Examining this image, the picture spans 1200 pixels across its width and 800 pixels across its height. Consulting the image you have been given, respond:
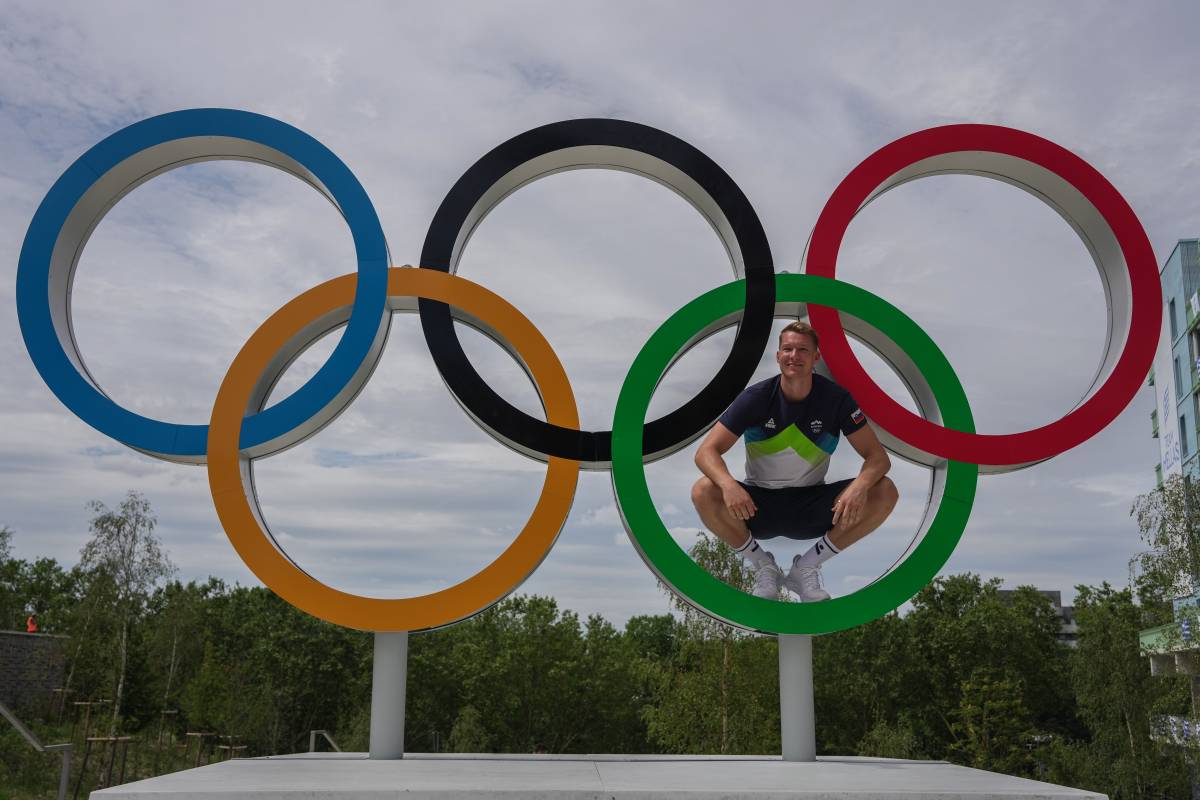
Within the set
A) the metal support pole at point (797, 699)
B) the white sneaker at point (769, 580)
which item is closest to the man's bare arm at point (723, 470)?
the white sneaker at point (769, 580)

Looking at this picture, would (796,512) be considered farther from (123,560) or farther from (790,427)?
(123,560)

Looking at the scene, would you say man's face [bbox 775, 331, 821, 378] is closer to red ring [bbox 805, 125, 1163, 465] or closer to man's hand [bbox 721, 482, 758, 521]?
red ring [bbox 805, 125, 1163, 465]

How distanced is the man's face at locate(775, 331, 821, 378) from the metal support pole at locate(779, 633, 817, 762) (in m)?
2.32

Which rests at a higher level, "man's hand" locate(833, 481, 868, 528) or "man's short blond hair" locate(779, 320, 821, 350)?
"man's short blond hair" locate(779, 320, 821, 350)

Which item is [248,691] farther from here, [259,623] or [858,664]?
[858,664]

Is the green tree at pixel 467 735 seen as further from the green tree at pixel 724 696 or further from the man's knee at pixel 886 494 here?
the man's knee at pixel 886 494

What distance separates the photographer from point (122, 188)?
9148mm

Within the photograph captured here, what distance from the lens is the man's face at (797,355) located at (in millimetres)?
8570

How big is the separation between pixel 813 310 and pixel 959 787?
13.1 feet

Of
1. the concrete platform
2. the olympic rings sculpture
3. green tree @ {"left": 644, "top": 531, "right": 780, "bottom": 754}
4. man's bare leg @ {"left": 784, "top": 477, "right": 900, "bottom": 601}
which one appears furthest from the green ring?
green tree @ {"left": 644, "top": 531, "right": 780, "bottom": 754}

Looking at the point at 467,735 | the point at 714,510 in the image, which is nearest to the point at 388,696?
the point at 714,510

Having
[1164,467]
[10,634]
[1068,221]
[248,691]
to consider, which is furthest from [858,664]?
[1068,221]

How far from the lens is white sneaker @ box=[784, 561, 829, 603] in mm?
8414

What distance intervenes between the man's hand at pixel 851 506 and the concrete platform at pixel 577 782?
2016 millimetres
